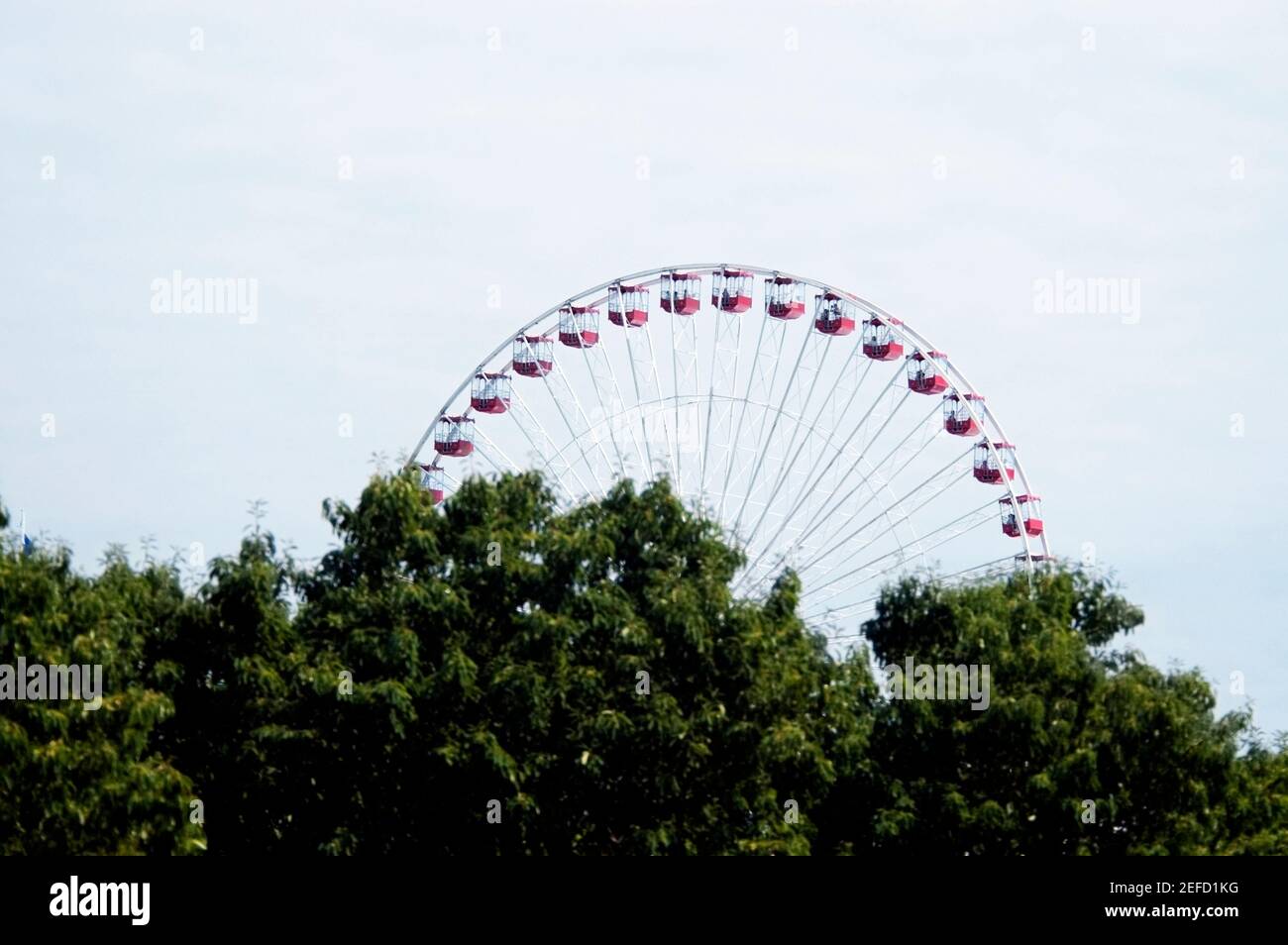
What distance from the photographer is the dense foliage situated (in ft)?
118

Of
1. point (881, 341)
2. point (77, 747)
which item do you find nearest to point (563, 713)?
point (77, 747)

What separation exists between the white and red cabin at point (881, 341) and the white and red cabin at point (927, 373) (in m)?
0.44

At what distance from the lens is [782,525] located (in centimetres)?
5138

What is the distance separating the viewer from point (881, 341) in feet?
183

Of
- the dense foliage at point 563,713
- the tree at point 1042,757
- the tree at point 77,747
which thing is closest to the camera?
the tree at point 77,747

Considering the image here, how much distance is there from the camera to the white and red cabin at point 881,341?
55562 millimetres

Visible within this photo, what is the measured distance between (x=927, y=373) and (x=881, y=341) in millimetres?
1446

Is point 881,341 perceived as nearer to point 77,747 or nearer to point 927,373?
point 927,373

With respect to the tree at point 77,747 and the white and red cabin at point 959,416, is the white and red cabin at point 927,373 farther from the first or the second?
the tree at point 77,747

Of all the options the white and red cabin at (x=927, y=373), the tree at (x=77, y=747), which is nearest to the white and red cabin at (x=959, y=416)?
the white and red cabin at (x=927, y=373)
